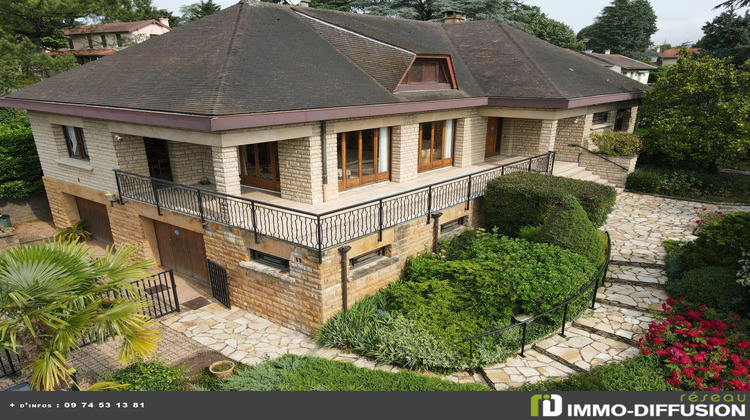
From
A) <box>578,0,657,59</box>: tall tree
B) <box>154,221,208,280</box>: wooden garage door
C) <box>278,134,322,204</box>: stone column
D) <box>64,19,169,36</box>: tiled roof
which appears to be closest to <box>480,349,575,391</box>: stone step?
<box>278,134,322,204</box>: stone column

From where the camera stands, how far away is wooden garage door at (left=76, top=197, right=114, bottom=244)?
605 inches

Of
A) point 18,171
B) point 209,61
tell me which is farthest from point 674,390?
point 18,171

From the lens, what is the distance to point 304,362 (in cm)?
836

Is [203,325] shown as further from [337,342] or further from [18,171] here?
[18,171]

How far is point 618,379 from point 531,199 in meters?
5.68

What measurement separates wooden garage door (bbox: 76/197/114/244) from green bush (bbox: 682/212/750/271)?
17383 millimetres

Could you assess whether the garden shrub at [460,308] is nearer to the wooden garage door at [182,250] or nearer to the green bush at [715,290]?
the green bush at [715,290]

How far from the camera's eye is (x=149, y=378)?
738 cm

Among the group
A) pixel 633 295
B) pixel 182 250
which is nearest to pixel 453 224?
pixel 633 295

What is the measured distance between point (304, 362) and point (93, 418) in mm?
3440

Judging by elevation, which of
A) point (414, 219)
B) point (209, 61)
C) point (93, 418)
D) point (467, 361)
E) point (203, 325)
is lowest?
point (203, 325)

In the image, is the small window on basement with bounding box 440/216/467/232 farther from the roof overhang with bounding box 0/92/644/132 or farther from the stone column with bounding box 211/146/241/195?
the stone column with bounding box 211/146/241/195

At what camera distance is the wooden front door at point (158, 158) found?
47.7 feet

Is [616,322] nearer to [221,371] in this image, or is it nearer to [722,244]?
[722,244]
